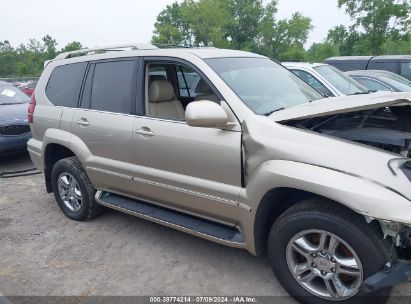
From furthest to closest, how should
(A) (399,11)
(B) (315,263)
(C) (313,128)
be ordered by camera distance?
1. (A) (399,11)
2. (C) (313,128)
3. (B) (315,263)

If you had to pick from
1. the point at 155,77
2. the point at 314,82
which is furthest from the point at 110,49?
the point at 314,82

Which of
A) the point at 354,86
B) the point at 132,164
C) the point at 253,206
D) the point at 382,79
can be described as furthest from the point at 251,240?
the point at 382,79

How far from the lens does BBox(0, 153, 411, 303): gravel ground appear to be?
315cm

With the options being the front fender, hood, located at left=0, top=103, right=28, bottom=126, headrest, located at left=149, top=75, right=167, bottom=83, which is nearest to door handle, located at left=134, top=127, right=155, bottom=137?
headrest, located at left=149, top=75, right=167, bottom=83

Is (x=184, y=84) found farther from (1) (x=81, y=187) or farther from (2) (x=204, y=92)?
(1) (x=81, y=187)

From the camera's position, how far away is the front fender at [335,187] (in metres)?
2.20

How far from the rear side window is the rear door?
15 centimetres

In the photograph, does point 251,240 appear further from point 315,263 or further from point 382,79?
point 382,79

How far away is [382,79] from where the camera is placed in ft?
28.4

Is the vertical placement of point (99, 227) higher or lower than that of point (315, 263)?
lower

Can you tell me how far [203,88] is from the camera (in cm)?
360

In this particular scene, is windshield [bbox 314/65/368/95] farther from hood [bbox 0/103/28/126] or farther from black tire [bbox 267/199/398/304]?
hood [bbox 0/103/28/126]

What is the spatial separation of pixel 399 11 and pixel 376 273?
23273mm

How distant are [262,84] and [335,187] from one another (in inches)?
53.9
